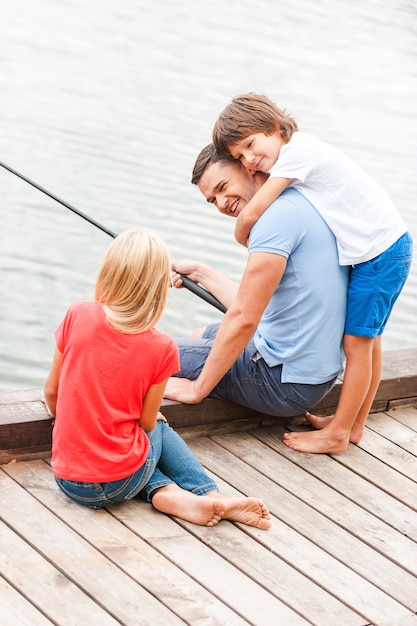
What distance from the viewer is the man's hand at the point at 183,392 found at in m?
3.04

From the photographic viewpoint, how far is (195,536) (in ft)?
8.54

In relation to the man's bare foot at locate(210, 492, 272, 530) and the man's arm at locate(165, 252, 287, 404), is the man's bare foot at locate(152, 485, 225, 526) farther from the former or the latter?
the man's arm at locate(165, 252, 287, 404)

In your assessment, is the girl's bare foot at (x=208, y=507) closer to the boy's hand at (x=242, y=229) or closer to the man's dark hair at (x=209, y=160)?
the boy's hand at (x=242, y=229)

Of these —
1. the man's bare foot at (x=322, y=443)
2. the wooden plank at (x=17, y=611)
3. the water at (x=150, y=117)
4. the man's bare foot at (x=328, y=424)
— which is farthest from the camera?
the water at (x=150, y=117)

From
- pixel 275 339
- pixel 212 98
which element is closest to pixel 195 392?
pixel 275 339

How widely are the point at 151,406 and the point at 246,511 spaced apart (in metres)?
0.34

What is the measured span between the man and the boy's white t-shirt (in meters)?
0.03

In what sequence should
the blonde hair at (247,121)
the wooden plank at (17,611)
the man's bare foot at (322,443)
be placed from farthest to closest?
1. the man's bare foot at (322,443)
2. the blonde hair at (247,121)
3. the wooden plank at (17,611)

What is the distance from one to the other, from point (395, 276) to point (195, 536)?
0.90 meters

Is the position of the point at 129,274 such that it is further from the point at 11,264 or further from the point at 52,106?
the point at 52,106

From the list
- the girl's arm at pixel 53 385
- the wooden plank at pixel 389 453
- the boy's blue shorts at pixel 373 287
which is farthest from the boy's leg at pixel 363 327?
the girl's arm at pixel 53 385

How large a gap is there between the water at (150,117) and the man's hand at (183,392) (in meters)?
0.33

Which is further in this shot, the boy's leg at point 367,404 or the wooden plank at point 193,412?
the boy's leg at point 367,404

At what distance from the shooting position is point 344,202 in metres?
2.96
